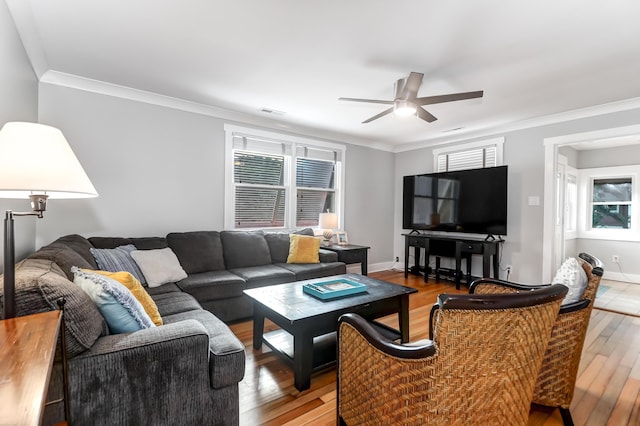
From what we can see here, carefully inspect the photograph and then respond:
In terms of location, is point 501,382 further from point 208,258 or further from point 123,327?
point 208,258

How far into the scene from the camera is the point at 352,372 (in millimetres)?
1509

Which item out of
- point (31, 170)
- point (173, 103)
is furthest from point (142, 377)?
point (173, 103)

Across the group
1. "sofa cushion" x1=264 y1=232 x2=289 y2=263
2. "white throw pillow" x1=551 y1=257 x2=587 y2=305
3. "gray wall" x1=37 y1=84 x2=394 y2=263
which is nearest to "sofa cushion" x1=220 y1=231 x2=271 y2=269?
"sofa cushion" x1=264 y1=232 x2=289 y2=263

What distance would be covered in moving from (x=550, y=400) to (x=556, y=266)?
3.10 m

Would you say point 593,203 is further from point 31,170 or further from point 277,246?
point 31,170

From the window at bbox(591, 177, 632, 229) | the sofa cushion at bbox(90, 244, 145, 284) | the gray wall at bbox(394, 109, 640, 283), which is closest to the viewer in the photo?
the sofa cushion at bbox(90, 244, 145, 284)

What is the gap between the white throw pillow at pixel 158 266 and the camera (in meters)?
2.78

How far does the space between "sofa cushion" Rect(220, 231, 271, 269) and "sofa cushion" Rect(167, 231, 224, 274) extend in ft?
0.32

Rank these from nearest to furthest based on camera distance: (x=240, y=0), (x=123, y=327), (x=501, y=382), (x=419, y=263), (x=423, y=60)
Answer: (x=501, y=382) → (x=123, y=327) → (x=240, y=0) → (x=423, y=60) → (x=419, y=263)

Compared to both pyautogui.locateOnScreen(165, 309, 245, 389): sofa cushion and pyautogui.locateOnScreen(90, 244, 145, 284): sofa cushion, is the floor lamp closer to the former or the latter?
pyautogui.locateOnScreen(165, 309, 245, 389): sofa cushion

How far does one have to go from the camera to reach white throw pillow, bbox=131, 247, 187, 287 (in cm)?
278

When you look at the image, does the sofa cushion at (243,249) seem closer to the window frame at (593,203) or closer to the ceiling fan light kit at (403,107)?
the ceiling fan light kit at (403,107)

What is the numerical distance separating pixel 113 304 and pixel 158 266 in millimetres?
1585

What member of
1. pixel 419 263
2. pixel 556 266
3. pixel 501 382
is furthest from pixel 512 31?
pixel 419 263
